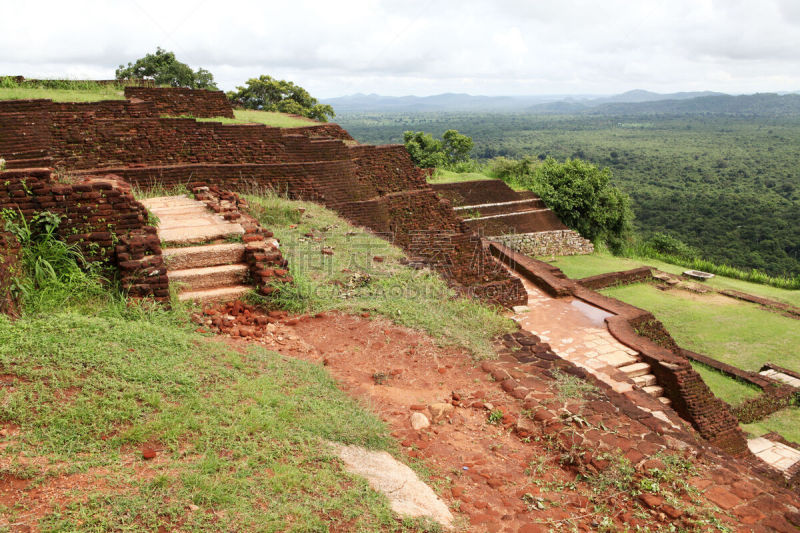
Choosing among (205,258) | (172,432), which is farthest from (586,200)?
(172,432)

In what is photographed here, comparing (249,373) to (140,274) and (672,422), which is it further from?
(672,422)

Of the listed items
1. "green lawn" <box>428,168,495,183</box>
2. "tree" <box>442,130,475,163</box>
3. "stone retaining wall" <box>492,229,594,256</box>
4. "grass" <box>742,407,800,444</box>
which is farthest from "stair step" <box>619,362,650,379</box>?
"tree" <box>442,130,475,163</box>

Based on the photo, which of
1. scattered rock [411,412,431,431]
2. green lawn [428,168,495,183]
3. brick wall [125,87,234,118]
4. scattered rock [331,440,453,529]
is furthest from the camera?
green lawn [428,168,495,183]

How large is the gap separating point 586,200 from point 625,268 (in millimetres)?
4363

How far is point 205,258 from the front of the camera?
17.1 ft

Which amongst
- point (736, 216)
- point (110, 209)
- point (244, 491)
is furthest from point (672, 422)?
point (736, 216)

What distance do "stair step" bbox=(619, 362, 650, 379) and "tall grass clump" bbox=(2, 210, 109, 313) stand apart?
5.88 metres

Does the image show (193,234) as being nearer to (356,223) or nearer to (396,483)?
(396,483)

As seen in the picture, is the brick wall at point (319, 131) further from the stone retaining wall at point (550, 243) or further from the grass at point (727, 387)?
the grass at point (727, 387)

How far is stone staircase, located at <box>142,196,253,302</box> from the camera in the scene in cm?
488

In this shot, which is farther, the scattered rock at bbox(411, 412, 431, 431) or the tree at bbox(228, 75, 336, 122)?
the tree at bbox(228, 75, 336, 122)

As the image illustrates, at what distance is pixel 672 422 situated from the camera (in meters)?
4.72

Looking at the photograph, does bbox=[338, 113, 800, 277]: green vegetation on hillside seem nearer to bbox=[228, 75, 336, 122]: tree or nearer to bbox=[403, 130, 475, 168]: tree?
bbox=[403, 130, 475, 168]: tree

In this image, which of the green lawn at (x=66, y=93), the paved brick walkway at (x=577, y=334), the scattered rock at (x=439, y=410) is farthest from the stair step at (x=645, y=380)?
the green lawn at (x=66, y=93)
